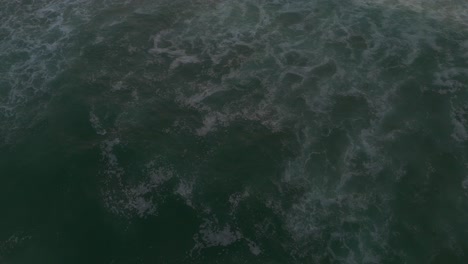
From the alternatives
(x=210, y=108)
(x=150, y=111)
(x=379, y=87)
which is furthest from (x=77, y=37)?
(x=379, y=87)

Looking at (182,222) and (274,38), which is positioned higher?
(274,38)

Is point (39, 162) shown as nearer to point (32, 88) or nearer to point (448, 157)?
point (32, 88)

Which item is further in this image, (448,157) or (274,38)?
(274,38)

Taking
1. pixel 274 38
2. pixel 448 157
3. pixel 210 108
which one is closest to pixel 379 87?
pixel 448 157

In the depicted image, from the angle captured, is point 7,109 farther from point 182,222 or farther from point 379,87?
point 379,87

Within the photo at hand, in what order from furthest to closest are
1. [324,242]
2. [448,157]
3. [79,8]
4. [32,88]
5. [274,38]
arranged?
[79,8], [274,38], [32,88], [448,157], [324,242]

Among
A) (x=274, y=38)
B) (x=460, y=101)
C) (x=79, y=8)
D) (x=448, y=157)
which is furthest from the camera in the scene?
(x=79, y=8)
